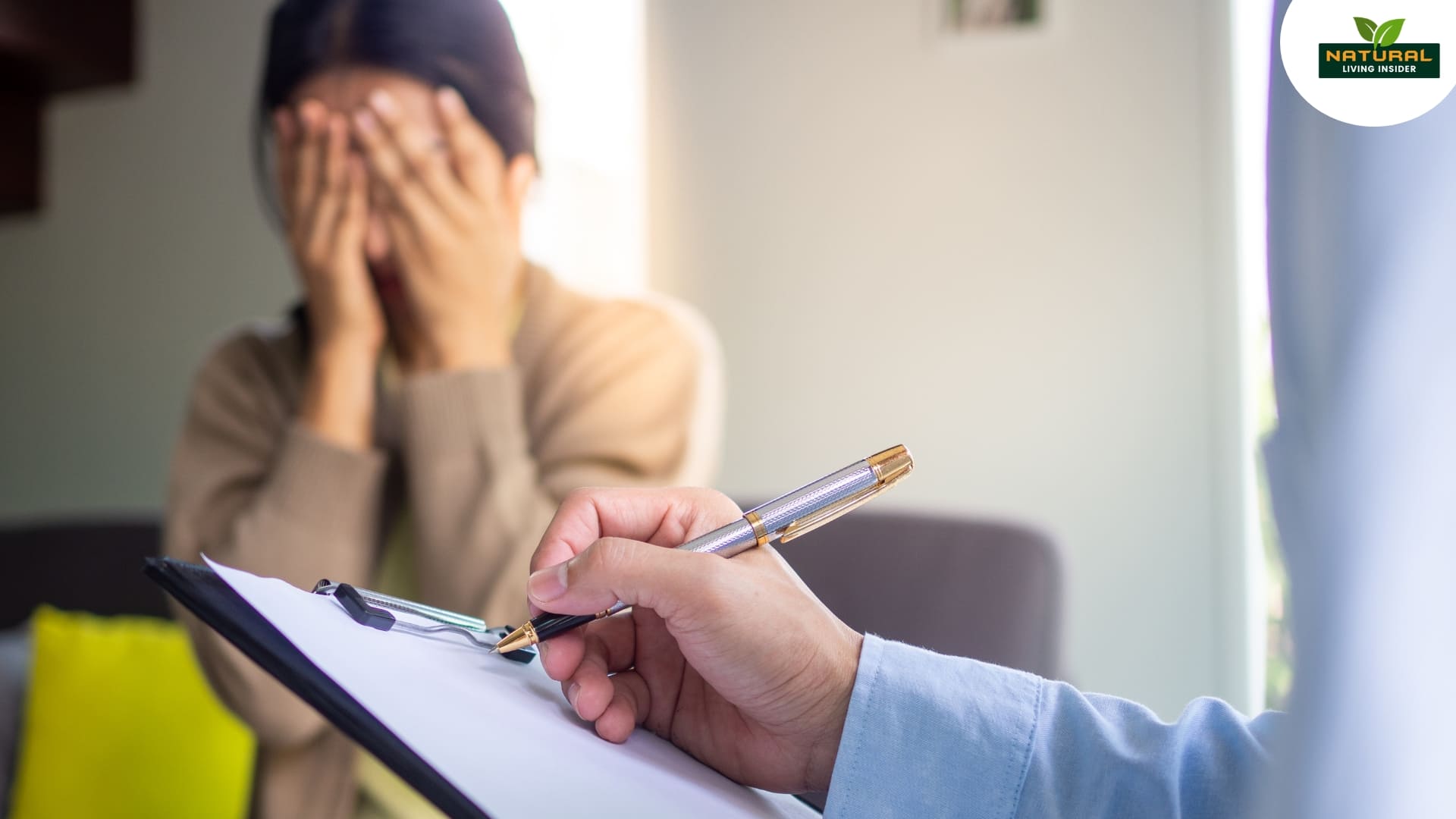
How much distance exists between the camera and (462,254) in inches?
38.0

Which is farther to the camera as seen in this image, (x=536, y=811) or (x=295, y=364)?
(x=295, y=364)

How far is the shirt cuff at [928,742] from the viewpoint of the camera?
13.3 inches

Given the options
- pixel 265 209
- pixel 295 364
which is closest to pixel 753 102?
pixel 265 209

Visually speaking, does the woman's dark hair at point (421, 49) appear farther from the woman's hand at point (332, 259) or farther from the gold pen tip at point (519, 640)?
the gold pen tip at point (519, 640)

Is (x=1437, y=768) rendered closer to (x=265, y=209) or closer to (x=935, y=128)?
(x=935, y=128)

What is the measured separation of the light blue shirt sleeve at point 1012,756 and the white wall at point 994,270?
1062mm

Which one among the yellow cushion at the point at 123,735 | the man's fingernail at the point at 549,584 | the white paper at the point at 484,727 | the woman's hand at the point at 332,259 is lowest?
the yellow cushion at the point at 123,735

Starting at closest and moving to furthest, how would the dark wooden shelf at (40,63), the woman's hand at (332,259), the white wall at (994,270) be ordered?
the woman's hand at (332,259) < the white wall at (994,270) < the dark wooden shelf at (40,63)

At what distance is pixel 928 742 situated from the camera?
13.5 inches

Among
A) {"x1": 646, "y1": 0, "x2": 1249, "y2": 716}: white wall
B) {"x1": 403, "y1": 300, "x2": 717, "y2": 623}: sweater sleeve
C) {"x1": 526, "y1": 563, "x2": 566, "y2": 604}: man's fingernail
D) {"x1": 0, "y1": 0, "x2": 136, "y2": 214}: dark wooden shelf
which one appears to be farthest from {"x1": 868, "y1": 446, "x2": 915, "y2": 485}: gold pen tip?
{"x1": 0, "y1": 0, "x2": 136, "y2": 214}: dark wooden shelf

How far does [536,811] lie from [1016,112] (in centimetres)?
148

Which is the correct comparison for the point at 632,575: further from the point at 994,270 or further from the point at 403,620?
the point at 994,270

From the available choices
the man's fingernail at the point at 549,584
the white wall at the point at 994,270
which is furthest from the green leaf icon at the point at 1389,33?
the white wall at the point at 994,270

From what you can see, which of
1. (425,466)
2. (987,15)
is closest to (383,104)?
(425,466)
